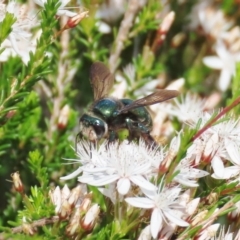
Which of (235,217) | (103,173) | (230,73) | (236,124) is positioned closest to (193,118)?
(236,124)

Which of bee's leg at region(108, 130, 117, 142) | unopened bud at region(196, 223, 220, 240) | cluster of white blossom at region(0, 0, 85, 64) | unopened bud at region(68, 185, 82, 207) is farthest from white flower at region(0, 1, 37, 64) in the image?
unopened bud at region(196, 223, 220, 240)

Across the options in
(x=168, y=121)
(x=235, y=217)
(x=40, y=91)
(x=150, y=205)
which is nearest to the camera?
(x=150, y=205)

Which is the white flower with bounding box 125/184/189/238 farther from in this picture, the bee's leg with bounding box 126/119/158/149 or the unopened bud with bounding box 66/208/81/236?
the bee's leg with bounding box 126/119/158/149

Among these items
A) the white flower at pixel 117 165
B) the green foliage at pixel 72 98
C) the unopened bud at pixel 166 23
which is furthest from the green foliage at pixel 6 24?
the unopened bud at pixel 166 23

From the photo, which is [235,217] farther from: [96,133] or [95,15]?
[95,15]

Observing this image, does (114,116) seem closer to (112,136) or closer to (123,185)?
(112,136)

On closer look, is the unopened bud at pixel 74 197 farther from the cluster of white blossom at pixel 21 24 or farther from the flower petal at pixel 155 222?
the cluster of white blossom at pixel 21 24
